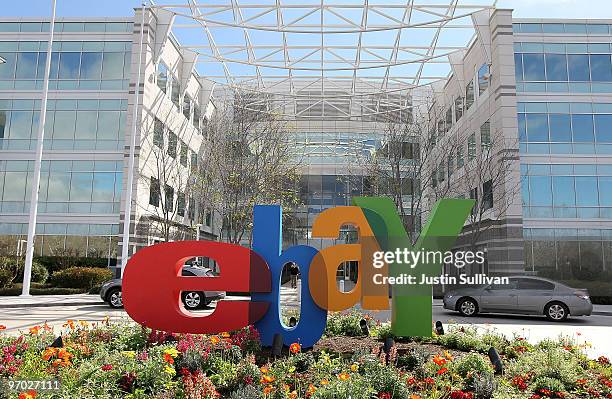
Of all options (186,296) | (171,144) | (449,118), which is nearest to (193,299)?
(186,296)

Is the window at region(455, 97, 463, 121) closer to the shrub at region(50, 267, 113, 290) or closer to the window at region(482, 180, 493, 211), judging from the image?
the window at region(482, 180, 493, 211)

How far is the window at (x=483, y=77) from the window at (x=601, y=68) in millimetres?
5936

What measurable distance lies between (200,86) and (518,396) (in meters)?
39.1

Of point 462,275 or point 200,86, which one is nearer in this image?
point 462,275

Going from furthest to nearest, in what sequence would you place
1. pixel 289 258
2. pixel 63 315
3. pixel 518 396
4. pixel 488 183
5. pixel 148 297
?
1. pixel 488 183
2. pixel 63 315
3. pixel 289 258
4. pixel 148 297
5. pixel 518 396

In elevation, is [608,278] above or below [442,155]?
below

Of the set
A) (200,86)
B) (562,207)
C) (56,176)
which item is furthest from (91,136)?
(562,207)

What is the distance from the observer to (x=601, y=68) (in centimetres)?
2844

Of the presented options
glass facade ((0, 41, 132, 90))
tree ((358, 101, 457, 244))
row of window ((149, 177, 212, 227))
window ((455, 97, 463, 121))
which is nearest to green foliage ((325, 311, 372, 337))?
tree ((358, 101, 457, 244))

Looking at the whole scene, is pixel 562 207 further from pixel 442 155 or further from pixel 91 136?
pixel 91 136

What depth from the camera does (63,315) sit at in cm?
1585

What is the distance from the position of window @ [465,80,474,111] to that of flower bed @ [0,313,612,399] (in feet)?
88.9

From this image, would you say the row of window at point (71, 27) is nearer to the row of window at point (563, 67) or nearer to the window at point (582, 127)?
the row of window at point (563, 67)

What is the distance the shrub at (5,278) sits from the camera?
22.9 metres
